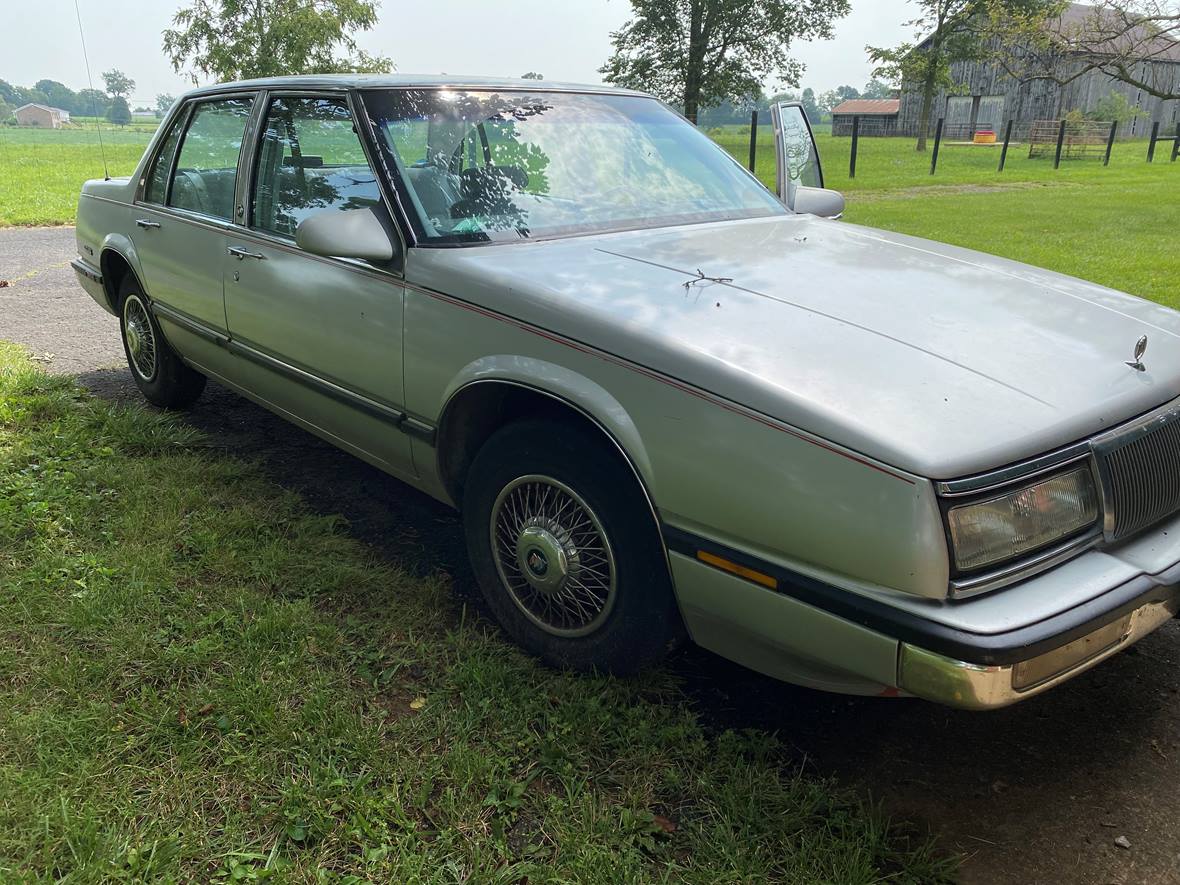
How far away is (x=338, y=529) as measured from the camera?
147 inches

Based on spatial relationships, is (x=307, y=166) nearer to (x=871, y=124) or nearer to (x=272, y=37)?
(x=272, y=37)

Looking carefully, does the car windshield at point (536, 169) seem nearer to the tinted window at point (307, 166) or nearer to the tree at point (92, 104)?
the tinted window at point (307, 166)

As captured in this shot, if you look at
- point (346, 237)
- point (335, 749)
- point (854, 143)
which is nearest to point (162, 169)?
point (346, 237)

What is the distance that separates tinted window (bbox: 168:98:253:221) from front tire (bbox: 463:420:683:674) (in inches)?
78.9

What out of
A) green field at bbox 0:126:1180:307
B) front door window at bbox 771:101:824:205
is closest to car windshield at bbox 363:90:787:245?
front door window at bbox 771:101:824:205

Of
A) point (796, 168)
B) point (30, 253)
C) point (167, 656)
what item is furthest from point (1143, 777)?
point (30, 253)

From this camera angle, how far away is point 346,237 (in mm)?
2879

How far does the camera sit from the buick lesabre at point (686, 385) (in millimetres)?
1944

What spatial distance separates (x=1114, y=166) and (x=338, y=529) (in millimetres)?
28009

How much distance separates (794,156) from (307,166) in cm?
323

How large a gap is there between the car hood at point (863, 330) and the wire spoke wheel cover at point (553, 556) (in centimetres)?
51

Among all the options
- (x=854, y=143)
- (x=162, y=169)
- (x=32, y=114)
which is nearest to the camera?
(x=162, y=169)

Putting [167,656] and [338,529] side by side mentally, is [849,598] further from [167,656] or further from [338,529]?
[338,529]

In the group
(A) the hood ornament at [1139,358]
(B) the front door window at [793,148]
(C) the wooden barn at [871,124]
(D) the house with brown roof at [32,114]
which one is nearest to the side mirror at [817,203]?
(B) the front door window at [793,148]
